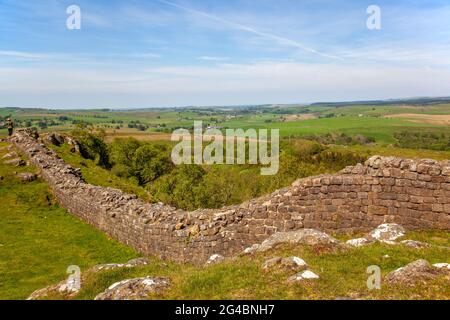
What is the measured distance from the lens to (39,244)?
1948 centimetres

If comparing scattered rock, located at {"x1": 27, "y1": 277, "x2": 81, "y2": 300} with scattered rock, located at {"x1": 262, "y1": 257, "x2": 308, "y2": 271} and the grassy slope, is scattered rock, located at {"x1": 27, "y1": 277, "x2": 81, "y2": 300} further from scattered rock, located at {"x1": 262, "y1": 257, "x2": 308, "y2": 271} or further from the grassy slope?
scattered rock, located at {"x1": 262, "y1": 257, "x2": 308, "y2": 271}

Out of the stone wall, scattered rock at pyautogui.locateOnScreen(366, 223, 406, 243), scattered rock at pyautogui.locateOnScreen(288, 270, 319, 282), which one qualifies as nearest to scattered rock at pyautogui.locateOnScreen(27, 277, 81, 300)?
scattered rock at pyautogui.locateOnScreen(288, 270, 319, 282)

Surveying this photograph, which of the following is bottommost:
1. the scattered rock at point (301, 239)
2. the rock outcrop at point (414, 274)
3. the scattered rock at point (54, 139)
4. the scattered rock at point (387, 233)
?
the scattered rock at point (387, 233)

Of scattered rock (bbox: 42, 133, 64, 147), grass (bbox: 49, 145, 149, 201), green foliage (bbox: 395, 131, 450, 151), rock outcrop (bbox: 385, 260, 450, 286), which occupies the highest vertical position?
scattered rock (bbox: 42, 133, 64, 147)

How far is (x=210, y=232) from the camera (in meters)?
15.3

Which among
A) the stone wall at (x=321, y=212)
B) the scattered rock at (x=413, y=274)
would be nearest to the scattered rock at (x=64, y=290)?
the stone wall at (x=321, y=212)

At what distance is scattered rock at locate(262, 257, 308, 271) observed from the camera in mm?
9148

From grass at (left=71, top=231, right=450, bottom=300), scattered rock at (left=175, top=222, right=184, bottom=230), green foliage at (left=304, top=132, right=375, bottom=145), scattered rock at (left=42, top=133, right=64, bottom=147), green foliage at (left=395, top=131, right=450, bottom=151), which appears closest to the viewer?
grass at (left=71, top=231, right=450, bottom=300)

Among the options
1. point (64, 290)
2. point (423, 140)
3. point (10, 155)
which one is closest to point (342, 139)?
point (423, 140)

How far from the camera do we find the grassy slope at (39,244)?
50.9ft

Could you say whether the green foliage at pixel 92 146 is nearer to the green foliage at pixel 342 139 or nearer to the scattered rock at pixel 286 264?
the scattered rock at pixel 286 264

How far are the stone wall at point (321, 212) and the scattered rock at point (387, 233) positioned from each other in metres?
0.91

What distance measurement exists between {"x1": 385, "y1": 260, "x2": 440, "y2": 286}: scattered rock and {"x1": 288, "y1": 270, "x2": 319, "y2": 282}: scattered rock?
1567mm
